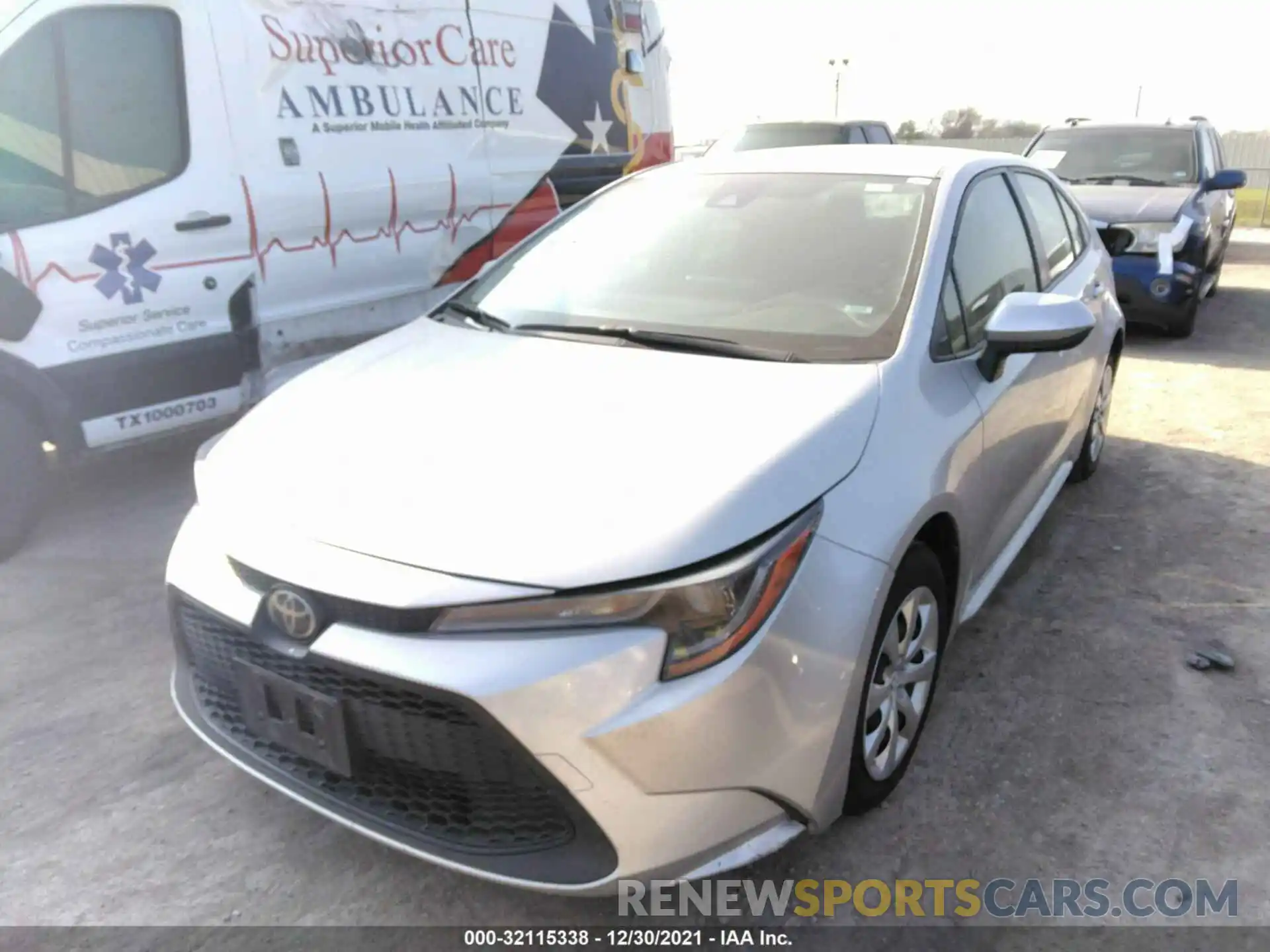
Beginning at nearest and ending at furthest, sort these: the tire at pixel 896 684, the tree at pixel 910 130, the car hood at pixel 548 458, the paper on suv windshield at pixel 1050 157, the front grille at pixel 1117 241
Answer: the car hood at pixel 548 458 → the tire at pixel 896 684 → the front grille at pixel 1117 241 → the paper on suv windshield at pixel 1050 157 → the tree at pixel 910 130

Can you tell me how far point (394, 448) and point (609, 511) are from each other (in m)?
0.60

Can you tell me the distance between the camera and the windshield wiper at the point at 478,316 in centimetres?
307

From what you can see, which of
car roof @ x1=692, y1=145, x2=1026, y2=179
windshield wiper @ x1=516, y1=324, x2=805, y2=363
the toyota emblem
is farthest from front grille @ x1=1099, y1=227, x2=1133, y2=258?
the toyota emblem

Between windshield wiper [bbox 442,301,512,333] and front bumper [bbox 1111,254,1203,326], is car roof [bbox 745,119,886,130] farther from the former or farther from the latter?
windshield wiper [bbox 442,301,512,333]

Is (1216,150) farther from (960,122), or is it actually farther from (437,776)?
(960,122)

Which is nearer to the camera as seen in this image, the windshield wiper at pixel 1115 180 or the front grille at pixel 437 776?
the front grille at pixel 437 776

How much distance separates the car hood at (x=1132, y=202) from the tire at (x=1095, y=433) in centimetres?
349

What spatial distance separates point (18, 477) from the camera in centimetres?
398

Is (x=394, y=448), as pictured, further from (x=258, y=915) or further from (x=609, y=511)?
(x=258, y=915)

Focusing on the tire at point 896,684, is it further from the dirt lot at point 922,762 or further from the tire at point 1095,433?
the tire at point 1095,433

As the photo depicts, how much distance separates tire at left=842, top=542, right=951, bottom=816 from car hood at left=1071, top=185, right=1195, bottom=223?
244 inches

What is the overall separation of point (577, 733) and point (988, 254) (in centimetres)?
215

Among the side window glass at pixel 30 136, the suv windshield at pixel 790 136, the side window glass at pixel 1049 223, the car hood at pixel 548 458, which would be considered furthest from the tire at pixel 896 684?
the suv windshield at pixel 790 136

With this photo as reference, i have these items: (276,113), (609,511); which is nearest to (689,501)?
(609,511)
